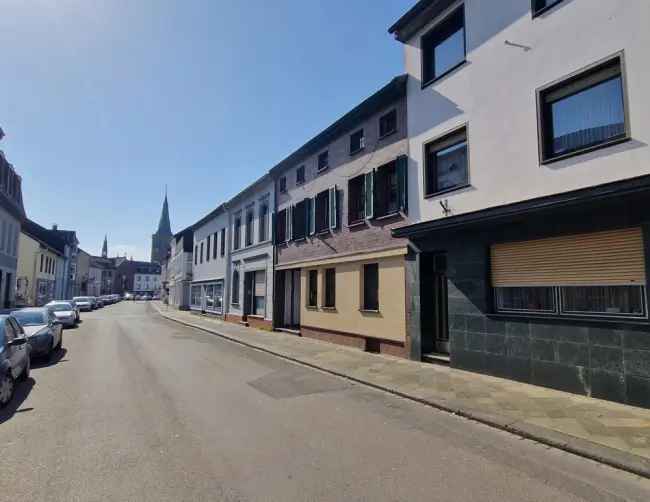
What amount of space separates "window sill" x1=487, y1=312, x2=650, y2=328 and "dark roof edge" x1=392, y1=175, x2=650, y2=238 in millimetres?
2002

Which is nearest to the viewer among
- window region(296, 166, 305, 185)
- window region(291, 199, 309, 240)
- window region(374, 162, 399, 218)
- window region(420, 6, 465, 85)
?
window region(420, 6, 465, 85)

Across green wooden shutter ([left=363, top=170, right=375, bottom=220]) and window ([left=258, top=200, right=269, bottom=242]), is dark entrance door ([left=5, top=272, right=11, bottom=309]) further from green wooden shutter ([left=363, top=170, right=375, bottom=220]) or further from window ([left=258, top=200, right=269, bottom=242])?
green wooden shutter ([left=363, top=170, right=375, bottom=220])

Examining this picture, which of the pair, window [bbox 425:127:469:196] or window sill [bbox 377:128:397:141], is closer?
window [bbox 425:127:469:196]

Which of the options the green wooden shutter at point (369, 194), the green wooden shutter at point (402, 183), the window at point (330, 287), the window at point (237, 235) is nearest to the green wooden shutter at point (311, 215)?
the window at point (330, 287)

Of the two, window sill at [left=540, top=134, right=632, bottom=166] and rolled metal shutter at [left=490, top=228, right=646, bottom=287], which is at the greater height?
window sill at [left=540, top=134, right=632, bottom=166]

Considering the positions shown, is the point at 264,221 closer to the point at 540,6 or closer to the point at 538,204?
the point at 540,6

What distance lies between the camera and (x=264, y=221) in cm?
2183

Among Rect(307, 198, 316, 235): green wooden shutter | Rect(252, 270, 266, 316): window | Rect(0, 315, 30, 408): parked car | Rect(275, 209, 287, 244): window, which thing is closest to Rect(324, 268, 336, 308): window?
Rect(307, 198, 316, 235): green wooden shutter

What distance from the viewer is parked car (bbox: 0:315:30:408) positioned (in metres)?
6.56

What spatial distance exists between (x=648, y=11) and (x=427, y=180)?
5.41m

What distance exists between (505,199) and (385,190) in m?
4.62

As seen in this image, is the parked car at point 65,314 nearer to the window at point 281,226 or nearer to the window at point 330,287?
the window at point 281,226

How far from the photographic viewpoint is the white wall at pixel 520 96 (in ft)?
22.1

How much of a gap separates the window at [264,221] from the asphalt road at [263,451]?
13.6 m
